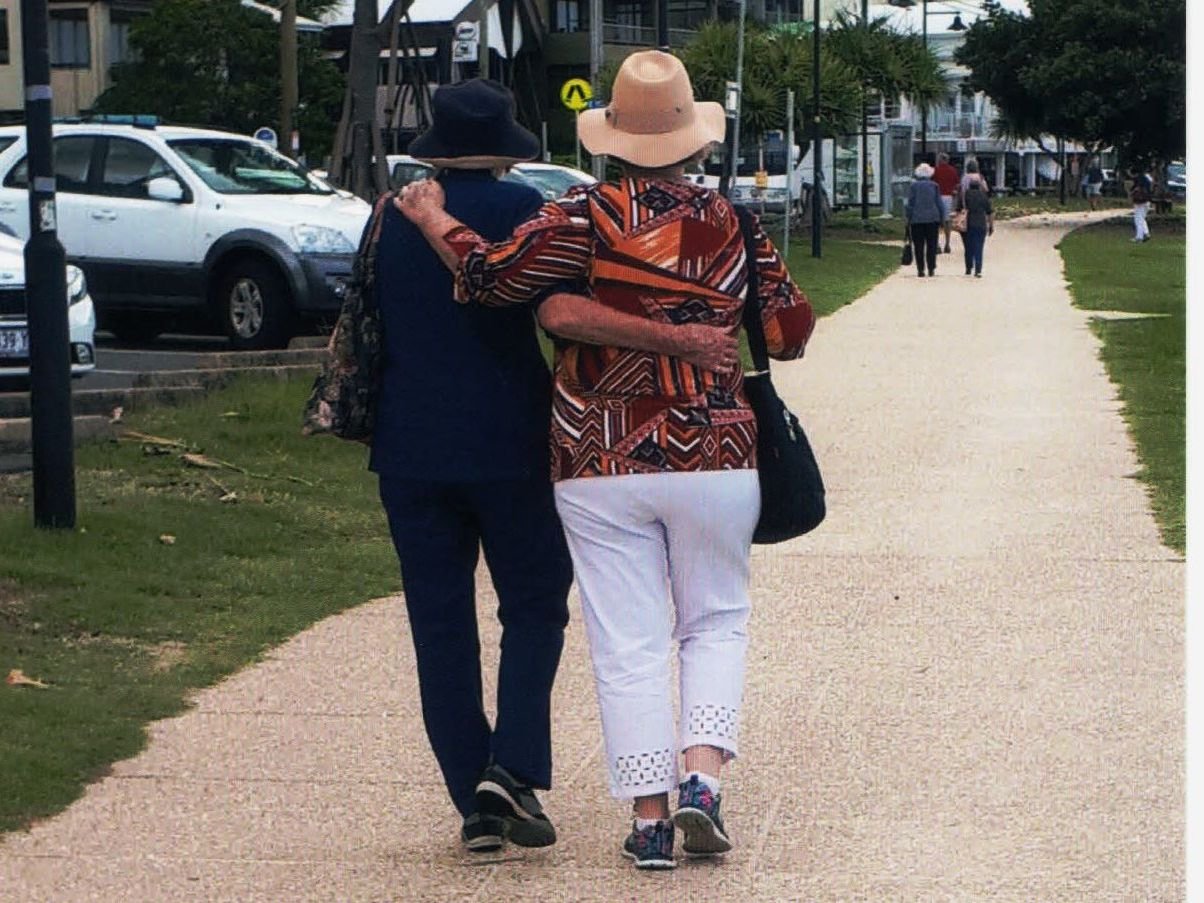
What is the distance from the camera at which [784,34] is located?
50.9m

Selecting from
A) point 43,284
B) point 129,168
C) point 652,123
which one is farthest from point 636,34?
point 652,123

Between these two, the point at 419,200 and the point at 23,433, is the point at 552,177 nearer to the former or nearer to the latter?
the point at 23,433

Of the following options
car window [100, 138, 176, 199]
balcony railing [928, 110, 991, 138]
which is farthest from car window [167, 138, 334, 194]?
balcony railing [928, 110, 991, 138]

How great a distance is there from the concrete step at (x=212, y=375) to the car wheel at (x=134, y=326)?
2.93 m

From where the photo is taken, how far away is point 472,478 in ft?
18.0

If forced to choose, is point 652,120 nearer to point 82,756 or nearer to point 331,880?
point 331,880

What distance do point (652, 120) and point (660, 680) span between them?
1.23 m

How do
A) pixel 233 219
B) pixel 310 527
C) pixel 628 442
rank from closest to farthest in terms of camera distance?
pixel 628 442
pixel 310 527
pixel 233 219

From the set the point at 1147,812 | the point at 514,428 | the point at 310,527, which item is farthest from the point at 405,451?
the point at 310,527

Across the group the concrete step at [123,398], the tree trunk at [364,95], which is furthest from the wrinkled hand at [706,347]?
the tree trunk at [364,95]

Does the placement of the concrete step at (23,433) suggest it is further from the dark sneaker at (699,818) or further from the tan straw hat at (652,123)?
the dark sneaker at (699,818)

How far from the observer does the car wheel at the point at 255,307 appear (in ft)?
55.2

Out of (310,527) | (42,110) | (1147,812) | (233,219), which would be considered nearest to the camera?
(1147,812)

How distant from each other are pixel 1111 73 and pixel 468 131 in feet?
171
